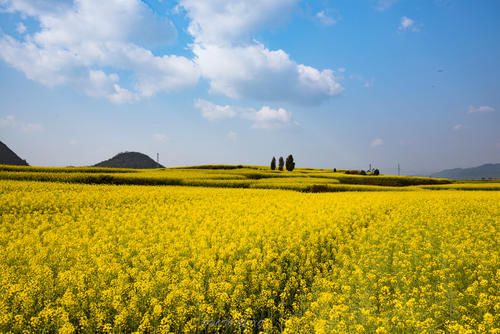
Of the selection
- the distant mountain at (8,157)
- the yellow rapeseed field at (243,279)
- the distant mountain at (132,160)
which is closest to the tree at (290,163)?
the yellow rapeseed field at (243,279)

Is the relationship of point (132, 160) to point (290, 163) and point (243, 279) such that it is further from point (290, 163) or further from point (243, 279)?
point (243, 279)

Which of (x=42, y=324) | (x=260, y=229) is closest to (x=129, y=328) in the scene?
(x=42, y=324)

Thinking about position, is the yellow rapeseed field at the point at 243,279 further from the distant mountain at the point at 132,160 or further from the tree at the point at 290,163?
the distant mountain at the point at 132,160

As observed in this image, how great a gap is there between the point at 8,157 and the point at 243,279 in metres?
168

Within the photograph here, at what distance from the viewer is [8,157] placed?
127 metres

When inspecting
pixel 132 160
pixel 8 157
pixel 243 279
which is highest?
pixel 132 160

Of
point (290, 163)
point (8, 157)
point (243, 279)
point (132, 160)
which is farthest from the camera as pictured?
point (132, 160)

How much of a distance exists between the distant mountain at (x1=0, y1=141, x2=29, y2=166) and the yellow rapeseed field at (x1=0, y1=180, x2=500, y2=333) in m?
152

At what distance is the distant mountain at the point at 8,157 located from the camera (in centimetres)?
12361

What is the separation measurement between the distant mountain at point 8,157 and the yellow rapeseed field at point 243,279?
152 metres

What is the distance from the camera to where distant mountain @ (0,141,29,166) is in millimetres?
123606

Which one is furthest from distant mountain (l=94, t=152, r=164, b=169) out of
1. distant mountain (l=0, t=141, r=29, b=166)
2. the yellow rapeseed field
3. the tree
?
the yellow rapeseed field

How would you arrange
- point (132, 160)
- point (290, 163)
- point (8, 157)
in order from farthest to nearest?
point (132, 160), point (8, 157), point (290, 163)

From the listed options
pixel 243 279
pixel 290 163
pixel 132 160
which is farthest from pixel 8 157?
pixel 243 279
